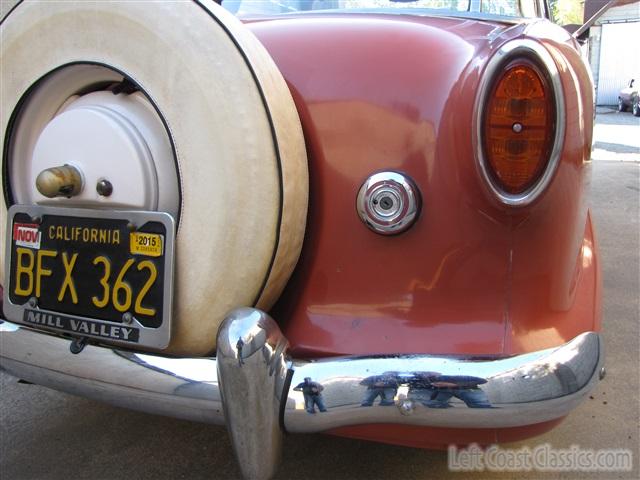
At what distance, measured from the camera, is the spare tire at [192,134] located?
1.38 meters

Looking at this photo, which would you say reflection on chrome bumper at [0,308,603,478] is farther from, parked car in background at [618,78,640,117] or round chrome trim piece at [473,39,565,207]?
parked car in background at [618,78,640,117]

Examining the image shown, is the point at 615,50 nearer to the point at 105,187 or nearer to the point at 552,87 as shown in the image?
the point at 552,87

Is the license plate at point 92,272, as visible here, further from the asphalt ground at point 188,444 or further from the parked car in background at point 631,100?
the parked car in background at point 631,100

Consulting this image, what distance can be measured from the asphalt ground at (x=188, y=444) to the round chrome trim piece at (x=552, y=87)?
1111 mm

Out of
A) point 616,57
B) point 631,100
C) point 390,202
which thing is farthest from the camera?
point 616,57

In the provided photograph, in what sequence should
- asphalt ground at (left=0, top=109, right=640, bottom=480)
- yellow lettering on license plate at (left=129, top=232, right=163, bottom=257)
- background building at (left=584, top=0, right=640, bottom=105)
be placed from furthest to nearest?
background building at (left=584, top=0, right=640, bottom=105) < asphalt ground at (left=0, top=109, right=640, bottom=480) < yellow lettering on license plate at (left=129, top=232, right=163, bottom=257)

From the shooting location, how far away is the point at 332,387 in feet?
4.45

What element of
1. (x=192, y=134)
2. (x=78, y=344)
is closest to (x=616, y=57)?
(x=192, y=134)

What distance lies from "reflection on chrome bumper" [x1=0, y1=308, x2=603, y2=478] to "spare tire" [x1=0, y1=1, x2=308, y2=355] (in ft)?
0.41

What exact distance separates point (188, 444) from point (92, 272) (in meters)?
0.97

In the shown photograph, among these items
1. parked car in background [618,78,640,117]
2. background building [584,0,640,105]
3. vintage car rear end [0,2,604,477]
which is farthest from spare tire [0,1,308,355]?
background building [584,0,640,105]

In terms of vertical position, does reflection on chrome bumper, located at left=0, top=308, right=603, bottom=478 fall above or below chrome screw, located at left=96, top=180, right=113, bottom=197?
below

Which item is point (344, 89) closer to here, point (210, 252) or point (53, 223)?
point (210, 252)

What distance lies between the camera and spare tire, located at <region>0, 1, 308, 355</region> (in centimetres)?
138
